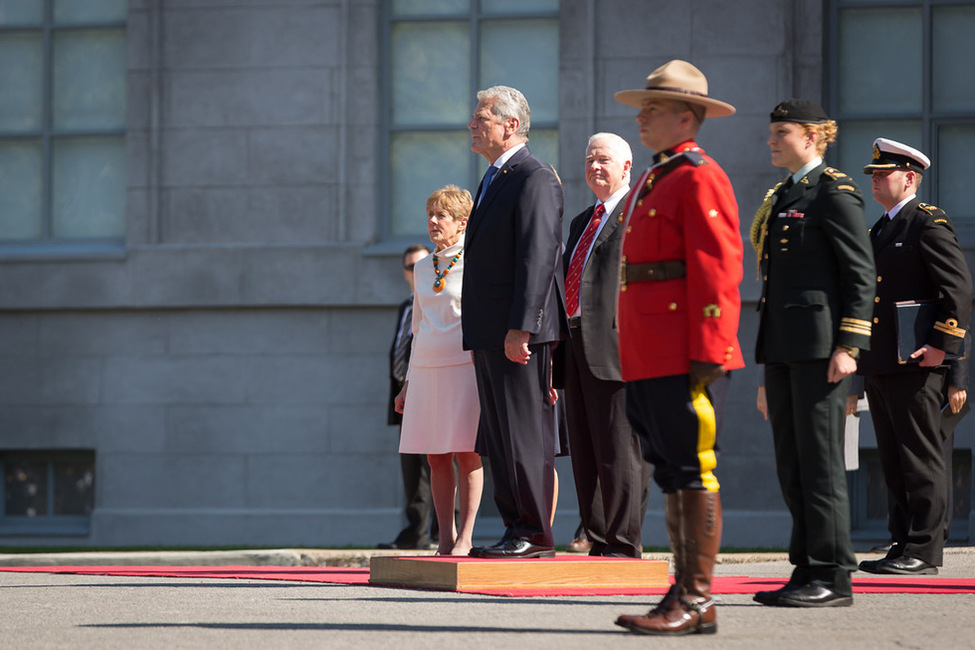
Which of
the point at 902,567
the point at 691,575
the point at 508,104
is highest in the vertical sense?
the point at 508,104

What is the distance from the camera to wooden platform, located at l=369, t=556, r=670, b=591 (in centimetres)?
606

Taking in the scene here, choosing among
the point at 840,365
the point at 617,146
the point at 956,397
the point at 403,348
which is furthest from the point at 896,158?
the point at 403,348

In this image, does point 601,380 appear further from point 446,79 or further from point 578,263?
point 446,79

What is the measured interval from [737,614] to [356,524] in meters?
6.92

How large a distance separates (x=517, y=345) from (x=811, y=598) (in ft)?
5.05

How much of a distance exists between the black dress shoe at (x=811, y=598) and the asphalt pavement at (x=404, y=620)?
0.06m

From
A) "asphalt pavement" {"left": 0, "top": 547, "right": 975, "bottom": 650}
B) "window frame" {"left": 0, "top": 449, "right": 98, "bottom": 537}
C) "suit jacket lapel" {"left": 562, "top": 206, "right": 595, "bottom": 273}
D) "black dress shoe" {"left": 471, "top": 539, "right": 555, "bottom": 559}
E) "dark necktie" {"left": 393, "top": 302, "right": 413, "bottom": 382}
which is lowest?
"window frame" {"left": 0, "top": 449, "right": 98, "bottom": 537}

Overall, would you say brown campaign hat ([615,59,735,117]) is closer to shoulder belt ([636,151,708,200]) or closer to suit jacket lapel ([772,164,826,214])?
shoulder belt ([636,151,708,200])

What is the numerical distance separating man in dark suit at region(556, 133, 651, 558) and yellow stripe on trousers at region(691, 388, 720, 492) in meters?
1.91

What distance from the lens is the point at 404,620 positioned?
5.22 meters

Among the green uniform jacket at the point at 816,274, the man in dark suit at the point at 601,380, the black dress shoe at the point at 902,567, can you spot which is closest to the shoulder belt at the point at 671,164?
the green uniform jacket at the point at 816,274

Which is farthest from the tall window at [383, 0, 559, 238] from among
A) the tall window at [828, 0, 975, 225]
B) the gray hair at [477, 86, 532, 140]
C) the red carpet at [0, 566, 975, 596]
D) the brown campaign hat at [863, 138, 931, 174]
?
the gray hair at [477, 86, 532, 140]

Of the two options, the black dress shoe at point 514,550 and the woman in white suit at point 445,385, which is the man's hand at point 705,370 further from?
the woman in white suit at point 445,385

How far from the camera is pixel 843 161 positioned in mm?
12156
